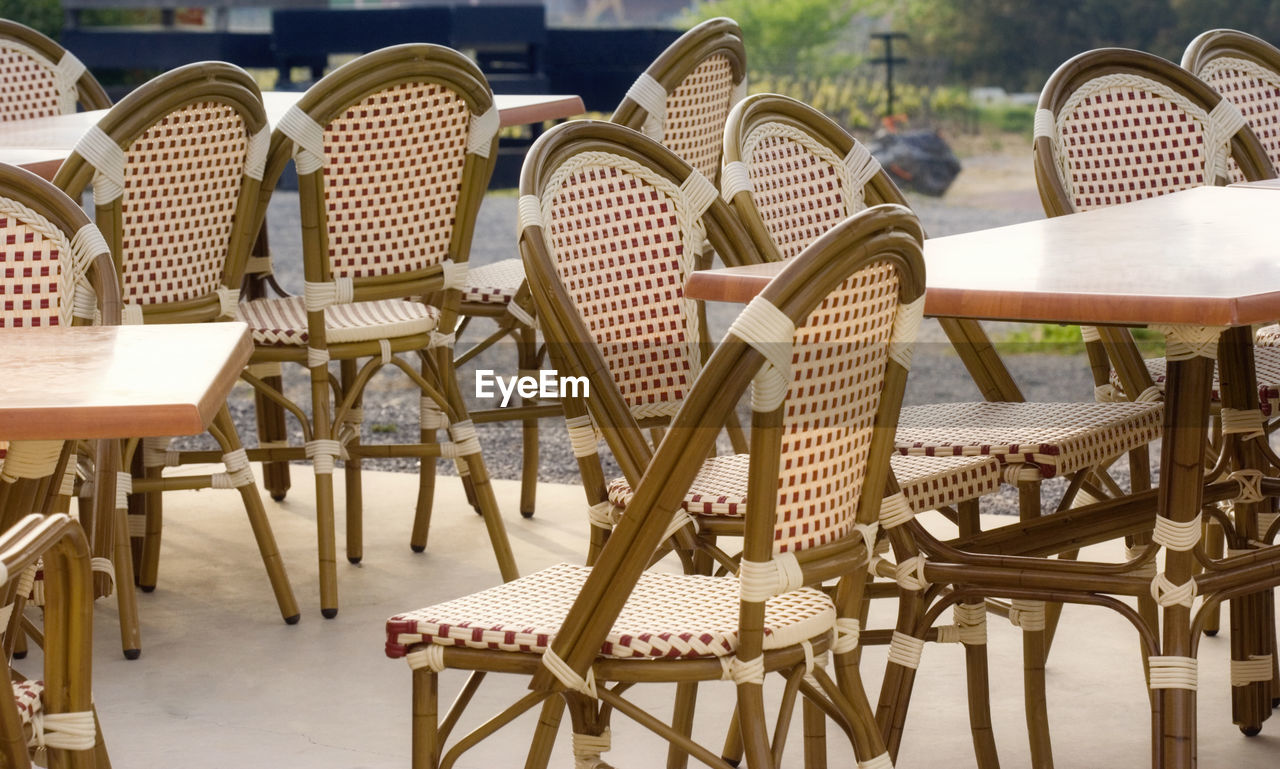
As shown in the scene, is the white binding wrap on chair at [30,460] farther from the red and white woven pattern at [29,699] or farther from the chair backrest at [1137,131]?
the chair backrest at [1137,131]

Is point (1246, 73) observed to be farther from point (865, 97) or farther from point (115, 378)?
point (865, 97)

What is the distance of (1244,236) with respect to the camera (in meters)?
2.63

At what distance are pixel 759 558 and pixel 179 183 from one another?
1.97 metres

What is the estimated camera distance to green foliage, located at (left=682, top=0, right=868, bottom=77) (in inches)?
428

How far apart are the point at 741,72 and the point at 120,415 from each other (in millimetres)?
2712

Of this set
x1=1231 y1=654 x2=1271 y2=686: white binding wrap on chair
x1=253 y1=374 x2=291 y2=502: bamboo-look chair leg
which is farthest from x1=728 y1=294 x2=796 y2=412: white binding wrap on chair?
x1=253 y1=374 x2=291 y2=502: bamboo-look chair leg

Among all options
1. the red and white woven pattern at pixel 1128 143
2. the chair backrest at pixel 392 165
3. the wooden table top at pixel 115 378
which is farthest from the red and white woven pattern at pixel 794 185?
the wooden table top at pixel 115 378

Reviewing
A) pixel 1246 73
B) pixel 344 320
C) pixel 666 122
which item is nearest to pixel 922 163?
pixel 1246 73

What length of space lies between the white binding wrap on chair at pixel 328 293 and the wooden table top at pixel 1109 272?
4.26ft

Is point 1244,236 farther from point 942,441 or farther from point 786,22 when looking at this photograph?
point 786,22

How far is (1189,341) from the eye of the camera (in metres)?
2.19

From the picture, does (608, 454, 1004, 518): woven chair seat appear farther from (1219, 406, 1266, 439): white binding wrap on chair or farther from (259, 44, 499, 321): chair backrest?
(259, 44, 499, 321): chair backrest

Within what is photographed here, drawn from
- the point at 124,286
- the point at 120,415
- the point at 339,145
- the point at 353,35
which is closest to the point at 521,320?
the point at 339,145

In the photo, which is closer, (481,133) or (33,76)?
(481,133)
